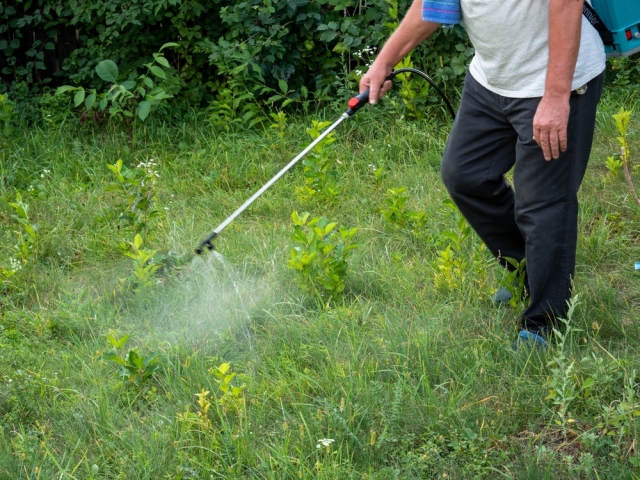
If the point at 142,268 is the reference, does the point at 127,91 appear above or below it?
above

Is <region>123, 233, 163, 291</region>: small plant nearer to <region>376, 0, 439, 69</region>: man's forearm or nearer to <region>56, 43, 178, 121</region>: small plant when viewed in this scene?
<region>376, 0, 439, 69</region>: man's forearm

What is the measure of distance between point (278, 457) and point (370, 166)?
9.23ft

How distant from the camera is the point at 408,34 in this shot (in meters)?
3.24

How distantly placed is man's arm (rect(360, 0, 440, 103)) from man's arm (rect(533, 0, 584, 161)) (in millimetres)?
641

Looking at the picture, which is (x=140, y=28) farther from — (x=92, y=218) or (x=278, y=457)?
(x=278, y=457)

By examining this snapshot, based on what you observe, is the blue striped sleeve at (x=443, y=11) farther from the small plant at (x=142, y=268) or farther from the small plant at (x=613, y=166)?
the small plant at (x=613, y=166)

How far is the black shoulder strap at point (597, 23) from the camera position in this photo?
2.77 metres

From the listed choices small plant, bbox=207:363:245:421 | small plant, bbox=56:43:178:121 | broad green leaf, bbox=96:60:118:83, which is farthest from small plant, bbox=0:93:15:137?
small plant, bbox=207:363:245:421

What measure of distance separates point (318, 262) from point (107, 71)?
2.73 meters

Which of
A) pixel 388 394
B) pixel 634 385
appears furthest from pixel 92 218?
pixel 634 385

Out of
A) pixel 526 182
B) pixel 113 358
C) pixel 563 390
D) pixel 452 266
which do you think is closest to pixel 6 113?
pixel 113 358

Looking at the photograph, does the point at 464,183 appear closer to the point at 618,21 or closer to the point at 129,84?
the point at 618,21

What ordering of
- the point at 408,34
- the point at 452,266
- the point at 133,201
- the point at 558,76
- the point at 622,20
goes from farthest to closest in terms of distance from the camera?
the point at 133,201 → the point at 452,266 → the point at 408,34 → the point at 622,20 → the point at 558,76

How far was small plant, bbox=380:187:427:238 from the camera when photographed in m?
4.14
